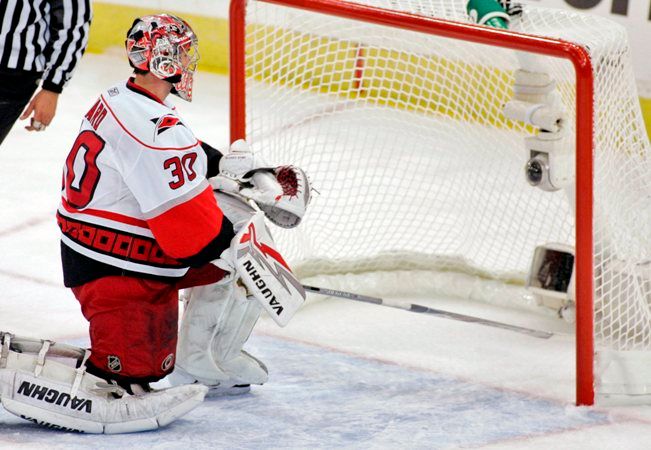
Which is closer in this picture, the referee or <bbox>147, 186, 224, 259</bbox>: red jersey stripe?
<bbox>147, 186, 224, 259</bbox>: red jersey stripe

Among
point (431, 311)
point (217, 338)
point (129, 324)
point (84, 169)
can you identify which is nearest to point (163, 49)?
point (84, 169)

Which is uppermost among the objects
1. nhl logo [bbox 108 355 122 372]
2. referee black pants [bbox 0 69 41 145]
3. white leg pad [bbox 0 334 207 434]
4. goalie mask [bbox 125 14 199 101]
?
goalie mask [bbox 125 14 199 101]

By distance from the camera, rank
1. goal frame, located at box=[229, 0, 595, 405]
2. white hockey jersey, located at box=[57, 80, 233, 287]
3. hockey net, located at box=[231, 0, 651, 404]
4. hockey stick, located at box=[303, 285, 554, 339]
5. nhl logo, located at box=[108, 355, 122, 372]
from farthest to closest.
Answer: hockey stick, located at box=[303, 285, 554, 339] < hockey net, located at box=[231, 0, 651, 404] < goal frame, located at box=[229, 0, 595, 405] < nhl logo, located at box=[108, 355, 122, 372] < white hockey jersey, located at box=[57, 80, 233, 287]

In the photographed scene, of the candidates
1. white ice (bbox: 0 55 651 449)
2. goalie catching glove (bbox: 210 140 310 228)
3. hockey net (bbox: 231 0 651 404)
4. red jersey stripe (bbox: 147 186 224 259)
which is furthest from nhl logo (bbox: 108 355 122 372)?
hockey net (bbox: 231 0 651 404)

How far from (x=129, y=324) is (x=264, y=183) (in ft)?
1.41

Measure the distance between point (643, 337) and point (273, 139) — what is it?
3.96 feet

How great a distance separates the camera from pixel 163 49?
2.65 meters

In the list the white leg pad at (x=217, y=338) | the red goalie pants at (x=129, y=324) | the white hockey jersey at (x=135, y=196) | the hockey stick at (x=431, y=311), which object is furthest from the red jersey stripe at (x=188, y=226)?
the hockey stick at (x=431, y=311)

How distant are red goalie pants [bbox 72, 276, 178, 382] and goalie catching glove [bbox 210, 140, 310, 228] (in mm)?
276

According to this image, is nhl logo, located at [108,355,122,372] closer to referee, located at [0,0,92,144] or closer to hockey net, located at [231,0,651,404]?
referee, located at [0,0,92,144]

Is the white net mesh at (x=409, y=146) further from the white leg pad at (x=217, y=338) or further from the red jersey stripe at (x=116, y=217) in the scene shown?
the red jersey stripe at (x=116, y=217)

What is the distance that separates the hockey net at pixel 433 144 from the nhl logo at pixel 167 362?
0.86 m

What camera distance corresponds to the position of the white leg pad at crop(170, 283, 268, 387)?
9.30 ft

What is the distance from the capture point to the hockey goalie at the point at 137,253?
2.57 meters
